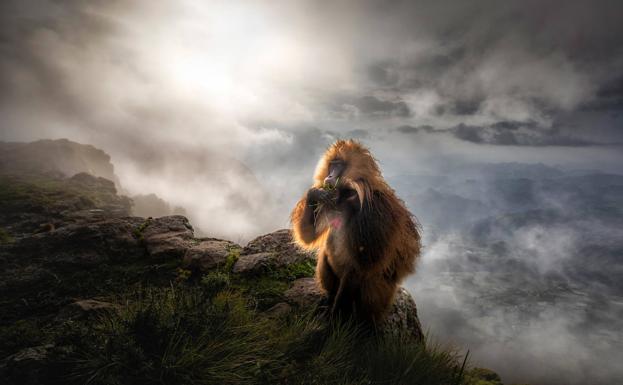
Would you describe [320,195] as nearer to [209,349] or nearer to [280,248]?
[209,349]

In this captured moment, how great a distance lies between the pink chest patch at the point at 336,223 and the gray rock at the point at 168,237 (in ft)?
13.4

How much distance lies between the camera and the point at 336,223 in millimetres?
4930

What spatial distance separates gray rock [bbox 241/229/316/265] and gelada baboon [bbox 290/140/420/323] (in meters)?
2.12

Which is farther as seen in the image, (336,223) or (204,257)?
(204,257)

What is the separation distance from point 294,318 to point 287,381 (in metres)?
1.28

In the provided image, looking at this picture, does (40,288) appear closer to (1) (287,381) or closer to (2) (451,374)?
(1) (287,381)

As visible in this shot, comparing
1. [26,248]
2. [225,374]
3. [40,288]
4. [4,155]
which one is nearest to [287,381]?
[225,374]

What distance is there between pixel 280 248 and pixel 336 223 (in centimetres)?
343

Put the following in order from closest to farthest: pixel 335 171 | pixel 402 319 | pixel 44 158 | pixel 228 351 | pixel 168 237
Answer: pixel 228 351 → pixel 335 171 → pixel 402 319 → pixel 168 237 → pixel 44 158

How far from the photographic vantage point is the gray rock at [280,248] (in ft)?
24.8

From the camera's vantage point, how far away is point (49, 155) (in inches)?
6683

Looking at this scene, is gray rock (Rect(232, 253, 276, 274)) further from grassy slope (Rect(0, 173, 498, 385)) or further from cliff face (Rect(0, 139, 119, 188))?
cliff face (Rect(0, 139, 119, 188))

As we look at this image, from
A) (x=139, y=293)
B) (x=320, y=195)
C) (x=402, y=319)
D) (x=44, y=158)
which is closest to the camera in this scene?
(x=139, y=293)

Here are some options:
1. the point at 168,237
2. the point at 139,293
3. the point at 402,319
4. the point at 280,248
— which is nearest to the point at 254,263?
the point at 280,248
